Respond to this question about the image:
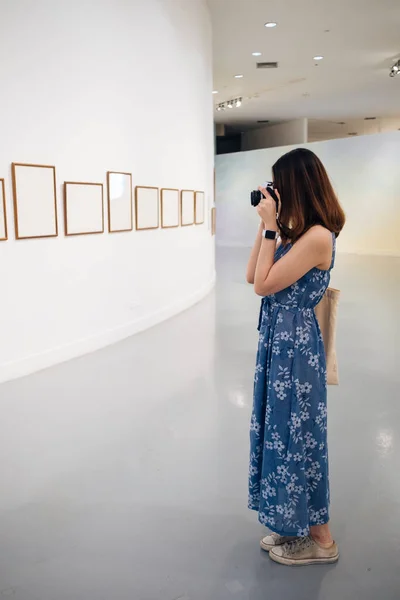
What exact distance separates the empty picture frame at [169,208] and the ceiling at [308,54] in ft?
14.8

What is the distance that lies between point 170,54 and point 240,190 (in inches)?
640

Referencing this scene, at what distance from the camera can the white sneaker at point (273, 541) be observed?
301 centimetres

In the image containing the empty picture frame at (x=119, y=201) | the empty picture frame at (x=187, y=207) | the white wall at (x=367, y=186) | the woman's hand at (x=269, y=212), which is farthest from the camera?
the white wall at (x=367, y=186)

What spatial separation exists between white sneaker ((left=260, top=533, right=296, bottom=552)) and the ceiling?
10.8 m

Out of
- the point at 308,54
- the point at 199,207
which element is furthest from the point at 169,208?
the point at 308,54

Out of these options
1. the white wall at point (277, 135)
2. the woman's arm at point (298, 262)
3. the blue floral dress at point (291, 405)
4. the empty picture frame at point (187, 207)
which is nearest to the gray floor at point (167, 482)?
the blue floral dress at point (291, 405)

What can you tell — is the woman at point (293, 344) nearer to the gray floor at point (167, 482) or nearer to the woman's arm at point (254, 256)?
the woman's arm at point (254, 256)

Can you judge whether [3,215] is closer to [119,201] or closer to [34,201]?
[34,201]

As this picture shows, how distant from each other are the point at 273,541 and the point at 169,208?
7.22m

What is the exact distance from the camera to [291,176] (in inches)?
103

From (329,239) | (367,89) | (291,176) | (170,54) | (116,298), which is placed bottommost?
(116,298)

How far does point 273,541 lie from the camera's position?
9.95ft

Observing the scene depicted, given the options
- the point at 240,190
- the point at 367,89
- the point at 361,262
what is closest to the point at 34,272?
the point at 361,262

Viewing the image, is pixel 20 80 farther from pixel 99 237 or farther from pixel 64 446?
pixel 64 446
